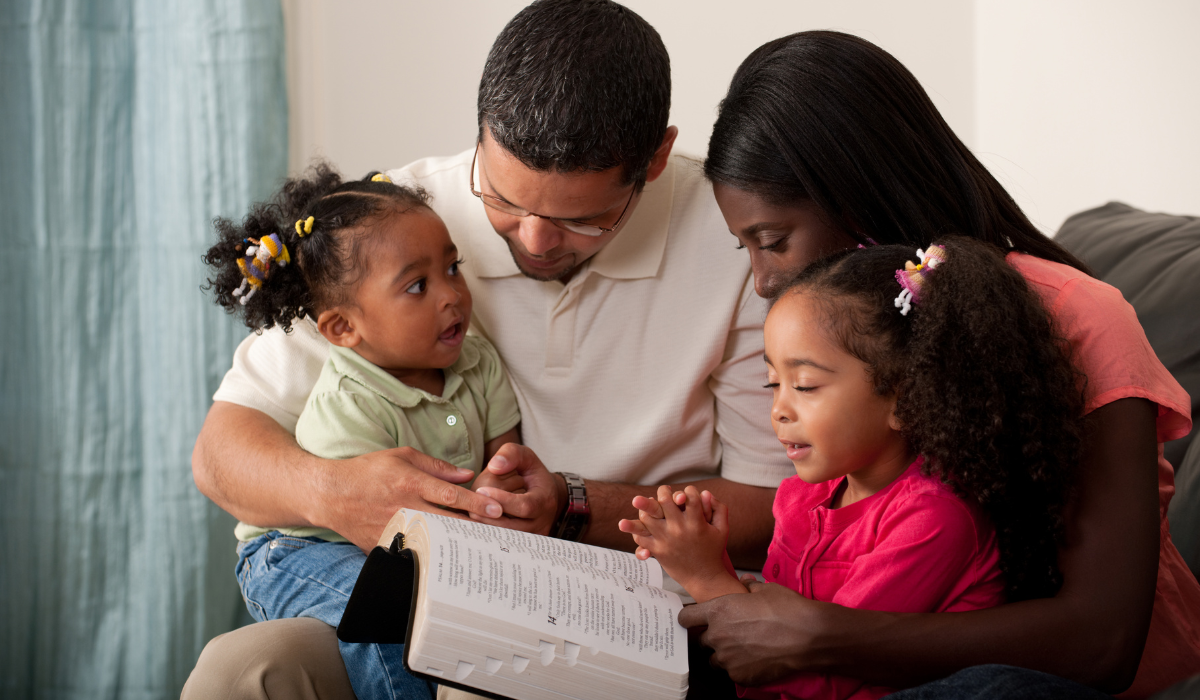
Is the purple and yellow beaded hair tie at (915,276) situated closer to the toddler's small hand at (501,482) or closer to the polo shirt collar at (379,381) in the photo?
the toddler's small hand at (501,482)

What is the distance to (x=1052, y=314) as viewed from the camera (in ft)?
3.47

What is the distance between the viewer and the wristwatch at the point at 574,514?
145 cm

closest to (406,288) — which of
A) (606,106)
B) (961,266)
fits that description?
(606,106)

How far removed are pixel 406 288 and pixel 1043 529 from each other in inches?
40.0

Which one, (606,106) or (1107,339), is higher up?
(606,106)

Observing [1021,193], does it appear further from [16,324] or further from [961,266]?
[16,324]

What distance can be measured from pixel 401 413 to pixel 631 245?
1.71 ft

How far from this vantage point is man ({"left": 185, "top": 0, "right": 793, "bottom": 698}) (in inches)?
50.8

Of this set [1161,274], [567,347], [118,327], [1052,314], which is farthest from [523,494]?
[118,327]

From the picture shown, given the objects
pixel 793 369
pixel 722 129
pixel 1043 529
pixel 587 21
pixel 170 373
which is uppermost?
pixel 587 21

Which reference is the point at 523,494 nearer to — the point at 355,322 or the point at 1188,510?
the point at 355,322

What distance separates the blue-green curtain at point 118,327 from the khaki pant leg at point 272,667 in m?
1.02

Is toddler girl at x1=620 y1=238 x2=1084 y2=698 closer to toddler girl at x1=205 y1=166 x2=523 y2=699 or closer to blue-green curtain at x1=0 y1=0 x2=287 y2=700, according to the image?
toddler girl at x1=205 y1=166 x2=523 y2=699

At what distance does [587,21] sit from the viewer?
1352 mm
